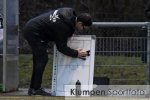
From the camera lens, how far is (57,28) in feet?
32.6

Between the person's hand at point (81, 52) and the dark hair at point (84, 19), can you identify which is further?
the person's hand at point (81, 52)

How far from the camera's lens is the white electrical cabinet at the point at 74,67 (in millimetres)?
10133

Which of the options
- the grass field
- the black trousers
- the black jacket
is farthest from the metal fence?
the black trousers

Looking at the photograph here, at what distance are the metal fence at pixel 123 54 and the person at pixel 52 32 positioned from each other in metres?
0.83

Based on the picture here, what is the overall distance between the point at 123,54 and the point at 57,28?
61.3 inches

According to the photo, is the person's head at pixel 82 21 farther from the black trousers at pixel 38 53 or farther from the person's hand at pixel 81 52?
the black trousers at pixel 38 53

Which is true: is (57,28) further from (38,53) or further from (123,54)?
(123,54)

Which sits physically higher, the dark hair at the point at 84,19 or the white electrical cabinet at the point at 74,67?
the dark hair at the point at 84,19

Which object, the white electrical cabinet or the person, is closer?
the person

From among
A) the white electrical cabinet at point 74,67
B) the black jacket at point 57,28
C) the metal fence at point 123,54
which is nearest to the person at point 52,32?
the black jacket at point 57,28

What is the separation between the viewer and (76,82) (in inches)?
397

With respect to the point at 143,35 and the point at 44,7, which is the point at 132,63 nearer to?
the point at 143,35

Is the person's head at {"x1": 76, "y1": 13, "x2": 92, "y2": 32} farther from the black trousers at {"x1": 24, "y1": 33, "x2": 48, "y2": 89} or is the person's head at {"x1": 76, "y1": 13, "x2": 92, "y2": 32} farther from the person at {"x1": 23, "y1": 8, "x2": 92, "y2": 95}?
the black trousers at {"x1": 24, "y1": 33, "x2": 48, "y2": 89}

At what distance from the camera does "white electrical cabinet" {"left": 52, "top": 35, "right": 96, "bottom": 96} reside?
10133mm
